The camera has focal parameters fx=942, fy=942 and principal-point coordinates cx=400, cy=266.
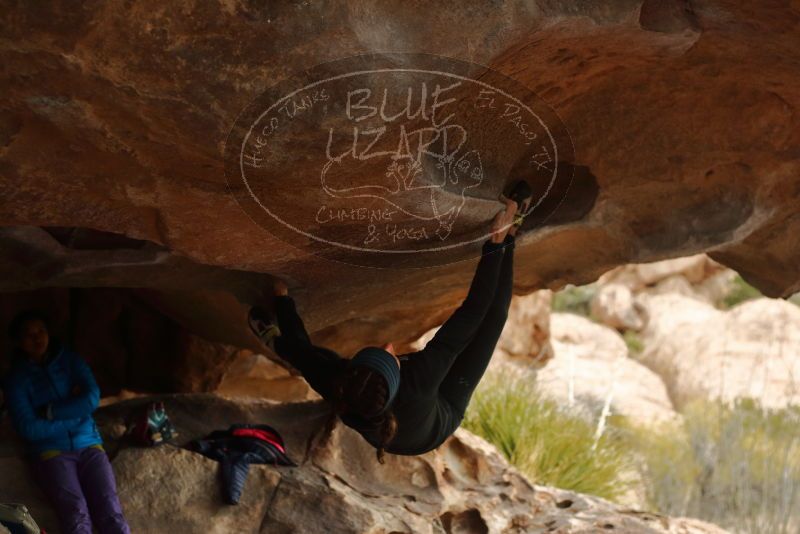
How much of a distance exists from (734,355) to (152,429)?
12002mm

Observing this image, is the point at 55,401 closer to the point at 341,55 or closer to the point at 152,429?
the point at 152,429

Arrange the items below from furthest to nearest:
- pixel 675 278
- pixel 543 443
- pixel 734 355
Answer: pixel 675 278
pixel 734 355
pixel 543 443

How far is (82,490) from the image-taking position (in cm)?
415

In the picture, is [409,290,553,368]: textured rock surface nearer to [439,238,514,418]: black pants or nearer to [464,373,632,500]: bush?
[464,373,632,500]: bush

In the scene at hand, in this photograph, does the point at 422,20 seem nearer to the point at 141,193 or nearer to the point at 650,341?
the point at 141,193

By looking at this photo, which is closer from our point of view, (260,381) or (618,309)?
(260,381)

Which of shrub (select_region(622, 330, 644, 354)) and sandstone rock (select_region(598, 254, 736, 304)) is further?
sandstone rock (select_region(598, 254, 736, 304))

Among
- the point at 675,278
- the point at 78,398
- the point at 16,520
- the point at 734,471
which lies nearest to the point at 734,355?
the point at 734,471

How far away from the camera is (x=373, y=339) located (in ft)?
20.8

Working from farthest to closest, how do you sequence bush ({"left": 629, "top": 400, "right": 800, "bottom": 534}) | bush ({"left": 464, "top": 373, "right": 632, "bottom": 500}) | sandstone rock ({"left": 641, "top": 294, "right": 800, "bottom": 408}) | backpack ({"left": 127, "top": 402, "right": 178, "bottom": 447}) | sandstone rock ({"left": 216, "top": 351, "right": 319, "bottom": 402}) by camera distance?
sandstone rock ({"left": 641, "top": 294, "right": 800, "bottom": 408}) → bush ({"left": 629, "top": 400, "right": 800, "bottom": 534}) → bush ({"left": 464, "top": 373, "right": 632, "bottom": 500}) → sandstone rock ({"left": 216, "top": 351, "right": 319, "bottom": 402}) → backpack ({"left": 127, "top": 402, "right": 178, "bottom": 447})

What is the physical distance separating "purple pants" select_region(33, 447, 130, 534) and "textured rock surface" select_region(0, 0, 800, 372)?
90 centimetres

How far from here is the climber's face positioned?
432cm

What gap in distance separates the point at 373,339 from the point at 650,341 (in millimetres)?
12256

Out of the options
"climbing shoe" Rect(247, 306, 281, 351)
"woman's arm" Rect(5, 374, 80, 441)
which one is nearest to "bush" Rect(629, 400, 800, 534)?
"climbing shoe" Rect(247, 306, 281, 351)
